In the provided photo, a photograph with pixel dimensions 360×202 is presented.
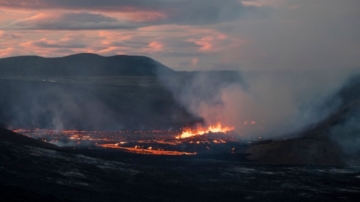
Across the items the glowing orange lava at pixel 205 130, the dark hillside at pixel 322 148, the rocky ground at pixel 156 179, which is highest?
the glowing orange lava at pixel 205 130

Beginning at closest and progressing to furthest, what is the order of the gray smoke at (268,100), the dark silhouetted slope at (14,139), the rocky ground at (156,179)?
the rocky ground at (156,179) → the dark silhouetted slope at (14,139) → the gray smoke at (268,100)

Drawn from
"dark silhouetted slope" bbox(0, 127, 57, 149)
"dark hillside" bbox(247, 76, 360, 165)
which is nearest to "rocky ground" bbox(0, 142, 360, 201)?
"dark hillside" bbox(247, 76, 360, 165)

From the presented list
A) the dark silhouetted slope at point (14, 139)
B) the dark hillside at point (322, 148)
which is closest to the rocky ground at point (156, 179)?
the dark hillside at point (322, 148)

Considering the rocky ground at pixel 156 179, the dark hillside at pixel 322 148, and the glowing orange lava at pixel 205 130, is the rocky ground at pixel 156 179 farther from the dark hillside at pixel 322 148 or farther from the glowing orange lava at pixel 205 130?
the glowing orange lava at pixel 205 130

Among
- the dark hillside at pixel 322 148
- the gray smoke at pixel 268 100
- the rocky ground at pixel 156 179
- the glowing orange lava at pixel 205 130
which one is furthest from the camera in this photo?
the glowing orange lava at pixel 205 130

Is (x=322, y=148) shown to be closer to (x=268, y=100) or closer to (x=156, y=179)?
(x=156, y=179)

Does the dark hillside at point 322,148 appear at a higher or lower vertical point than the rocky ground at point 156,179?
higher

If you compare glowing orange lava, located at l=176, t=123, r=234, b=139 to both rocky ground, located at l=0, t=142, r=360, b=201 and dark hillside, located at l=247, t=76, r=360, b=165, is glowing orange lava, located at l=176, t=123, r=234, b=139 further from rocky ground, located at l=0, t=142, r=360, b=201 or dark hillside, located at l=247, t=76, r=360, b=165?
rocky ground, located at l=0, t=142, r=360, b=201

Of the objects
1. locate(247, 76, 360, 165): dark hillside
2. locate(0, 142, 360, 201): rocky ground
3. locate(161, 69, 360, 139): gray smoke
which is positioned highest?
locate(161, 69, 360, 139): gray smoke

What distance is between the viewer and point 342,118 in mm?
67438

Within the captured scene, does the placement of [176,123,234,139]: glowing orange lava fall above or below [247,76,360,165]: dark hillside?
above

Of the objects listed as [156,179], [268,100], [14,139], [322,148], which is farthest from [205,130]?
[156,179]

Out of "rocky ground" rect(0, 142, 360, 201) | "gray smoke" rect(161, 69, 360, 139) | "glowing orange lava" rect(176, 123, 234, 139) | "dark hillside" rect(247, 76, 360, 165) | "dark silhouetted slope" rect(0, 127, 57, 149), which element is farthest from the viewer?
"glowing orange lava" rect(176, 123, 234, 139)

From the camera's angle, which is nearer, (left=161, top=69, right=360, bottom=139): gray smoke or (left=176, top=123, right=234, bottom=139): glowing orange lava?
(left=161, top=69, right=360, bottom=139): gray smoke
